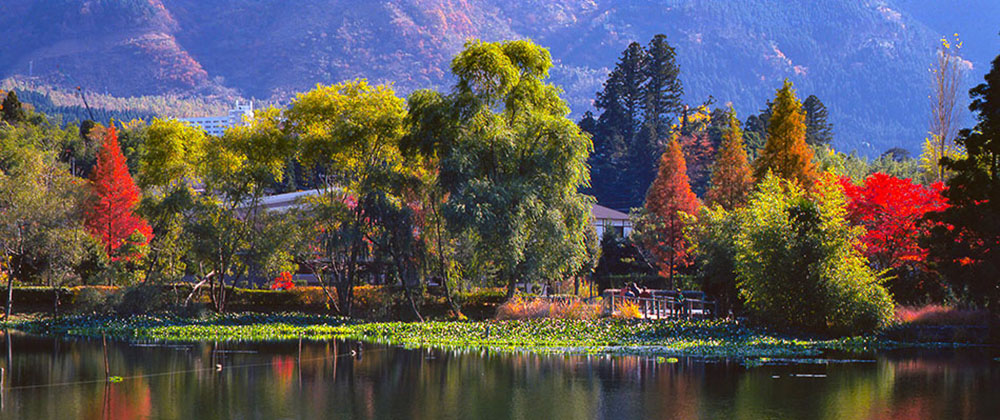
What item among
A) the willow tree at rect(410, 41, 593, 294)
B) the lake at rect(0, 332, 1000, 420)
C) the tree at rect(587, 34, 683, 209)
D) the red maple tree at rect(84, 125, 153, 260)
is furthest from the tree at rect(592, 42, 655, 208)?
the lake at rect(0, 332, 1000, 420)

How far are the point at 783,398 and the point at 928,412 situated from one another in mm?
2741

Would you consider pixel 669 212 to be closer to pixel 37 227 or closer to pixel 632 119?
pixel 37 227

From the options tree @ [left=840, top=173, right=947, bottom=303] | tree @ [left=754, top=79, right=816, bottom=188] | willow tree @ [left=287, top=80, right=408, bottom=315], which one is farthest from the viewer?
tree @ [left=754, top=79, right=816, bottom=188]

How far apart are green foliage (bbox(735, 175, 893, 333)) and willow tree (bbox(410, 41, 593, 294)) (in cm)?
901

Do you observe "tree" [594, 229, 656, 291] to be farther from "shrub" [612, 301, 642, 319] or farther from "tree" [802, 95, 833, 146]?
"tree" [802, 95, 833, 146]

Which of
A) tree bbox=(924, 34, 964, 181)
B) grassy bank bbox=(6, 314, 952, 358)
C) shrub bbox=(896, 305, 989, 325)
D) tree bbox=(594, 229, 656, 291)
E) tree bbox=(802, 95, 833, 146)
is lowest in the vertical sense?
grassy bank bbox=(6, 314, 952, 358)

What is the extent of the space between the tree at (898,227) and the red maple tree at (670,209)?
16793mm

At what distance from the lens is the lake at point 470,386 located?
1862 centimetres

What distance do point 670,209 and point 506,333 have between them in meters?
26.0

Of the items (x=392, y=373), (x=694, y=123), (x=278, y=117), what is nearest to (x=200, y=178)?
(x=278, y=117)

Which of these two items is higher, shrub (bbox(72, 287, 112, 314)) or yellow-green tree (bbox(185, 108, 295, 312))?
yellow-green tree (bbox(185, 108, 295, 312))

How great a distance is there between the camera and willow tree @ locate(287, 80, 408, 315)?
4175 centimetres

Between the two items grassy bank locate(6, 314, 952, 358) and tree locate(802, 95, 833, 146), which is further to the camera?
tree locate(802, 95, 833, 146)

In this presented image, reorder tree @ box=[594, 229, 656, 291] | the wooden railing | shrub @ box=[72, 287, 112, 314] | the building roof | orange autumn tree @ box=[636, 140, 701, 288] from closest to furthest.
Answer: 1. the wooden railing
2. shrub @ box=[72, 287, 112, 314]
3. orange autumn tree @ box=[636, 140, 701, 288]
4. tree @ box=[594, 229, 656, 291]
5. the building roof
